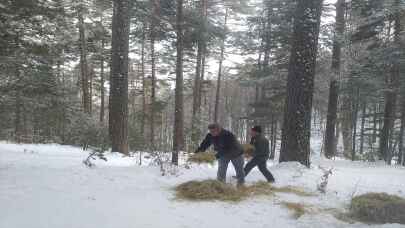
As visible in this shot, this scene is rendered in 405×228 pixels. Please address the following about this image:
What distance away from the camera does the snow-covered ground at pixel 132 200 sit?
5254 millimetres

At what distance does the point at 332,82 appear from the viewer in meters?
18.5

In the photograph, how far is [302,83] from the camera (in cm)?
983

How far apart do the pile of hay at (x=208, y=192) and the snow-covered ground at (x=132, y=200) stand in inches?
9.1

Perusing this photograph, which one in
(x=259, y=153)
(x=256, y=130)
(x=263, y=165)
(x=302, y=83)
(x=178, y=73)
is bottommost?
(x=263, y=165)

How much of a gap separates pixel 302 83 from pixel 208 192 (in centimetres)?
459

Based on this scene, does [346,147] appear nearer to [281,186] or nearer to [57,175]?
[281,186]

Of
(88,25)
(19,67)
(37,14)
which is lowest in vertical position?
(19,67)

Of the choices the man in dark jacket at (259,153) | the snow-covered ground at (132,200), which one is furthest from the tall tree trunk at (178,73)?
the man in dark jacket at (259,153)

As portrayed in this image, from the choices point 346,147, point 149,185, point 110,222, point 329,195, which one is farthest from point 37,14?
point 346,147

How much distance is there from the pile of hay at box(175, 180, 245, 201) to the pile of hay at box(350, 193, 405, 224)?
2.03 m

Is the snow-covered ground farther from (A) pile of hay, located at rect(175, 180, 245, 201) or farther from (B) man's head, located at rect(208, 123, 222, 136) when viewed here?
(B) man's head, located at rect(208, 123, 222, 136)

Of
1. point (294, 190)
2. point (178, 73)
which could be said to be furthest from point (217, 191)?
point (178, 73)

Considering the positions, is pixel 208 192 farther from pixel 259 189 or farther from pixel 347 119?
pixel 347 119

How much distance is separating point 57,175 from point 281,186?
485cm
